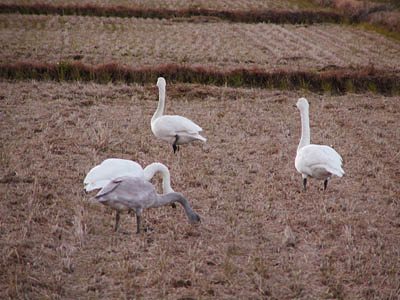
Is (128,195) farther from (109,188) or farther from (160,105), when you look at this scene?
(160,105)

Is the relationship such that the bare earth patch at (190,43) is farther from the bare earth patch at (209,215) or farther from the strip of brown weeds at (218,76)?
the bare earth patch at (209,215)

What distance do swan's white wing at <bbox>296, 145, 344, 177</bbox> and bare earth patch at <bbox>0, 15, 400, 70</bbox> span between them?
31.6ft

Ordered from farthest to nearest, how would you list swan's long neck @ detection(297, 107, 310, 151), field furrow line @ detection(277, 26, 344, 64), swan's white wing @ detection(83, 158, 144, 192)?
field furrow line @ detection(277, 26, 344, 64)
swan's long neck @ detection(297, 107, 310, 151)
swan's white wing @ detection(83, 158, 144, 192)

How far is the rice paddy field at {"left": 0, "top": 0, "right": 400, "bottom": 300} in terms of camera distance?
454cm

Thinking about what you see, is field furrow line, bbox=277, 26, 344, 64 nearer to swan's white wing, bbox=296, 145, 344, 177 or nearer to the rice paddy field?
the rice paddy field

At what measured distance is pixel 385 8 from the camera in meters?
31.3

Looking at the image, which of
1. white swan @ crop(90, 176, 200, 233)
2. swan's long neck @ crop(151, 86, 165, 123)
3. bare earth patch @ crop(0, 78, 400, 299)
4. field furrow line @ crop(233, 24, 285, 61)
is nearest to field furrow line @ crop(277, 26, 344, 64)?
field furrow line @ crop(233, 24, 285, 61)

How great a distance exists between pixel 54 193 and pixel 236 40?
18.5m

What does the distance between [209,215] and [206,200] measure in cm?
49

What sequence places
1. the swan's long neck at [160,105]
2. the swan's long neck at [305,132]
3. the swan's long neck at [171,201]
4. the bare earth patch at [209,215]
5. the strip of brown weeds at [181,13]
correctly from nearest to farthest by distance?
the bare earth patch at [209,215] → the swan's long neck at [171,201] → the swan's long neck at [305,132] → the swan's long neck at [160,105] → the strip of brown weeds at [181,13]

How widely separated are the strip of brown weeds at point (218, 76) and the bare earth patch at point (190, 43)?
1491 millimetres

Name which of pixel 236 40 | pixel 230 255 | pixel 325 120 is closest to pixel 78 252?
pixel 230 255

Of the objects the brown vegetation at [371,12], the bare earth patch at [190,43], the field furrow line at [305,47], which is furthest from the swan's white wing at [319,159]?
the brown vegetation at [371,12]

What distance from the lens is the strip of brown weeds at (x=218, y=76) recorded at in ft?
45.6
